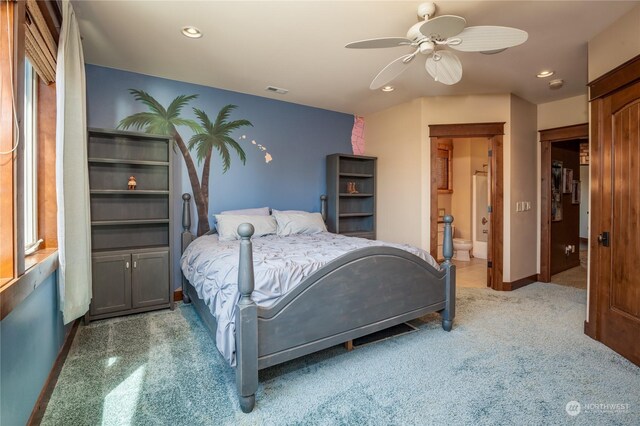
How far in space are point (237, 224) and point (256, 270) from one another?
1.58 meters

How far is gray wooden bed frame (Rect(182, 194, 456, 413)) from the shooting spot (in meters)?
1.74

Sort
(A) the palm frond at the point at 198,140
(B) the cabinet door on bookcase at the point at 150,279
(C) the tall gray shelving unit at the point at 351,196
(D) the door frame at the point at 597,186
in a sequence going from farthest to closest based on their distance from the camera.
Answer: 1. (C) the tall gray shelving unit at the point at 351,196
2. (A) the palm frond at the point at 198,140
3. (B) the cabinet door on bookcase at the point at 150,279
4. (D) the door frame at the point at 597,186

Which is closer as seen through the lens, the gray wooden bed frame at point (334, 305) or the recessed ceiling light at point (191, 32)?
the gray wooden bed frame at point (334, 305)

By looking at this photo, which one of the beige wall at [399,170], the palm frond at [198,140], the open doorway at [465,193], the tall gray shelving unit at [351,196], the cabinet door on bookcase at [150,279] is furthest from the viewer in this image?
the open doorway at [465,193]

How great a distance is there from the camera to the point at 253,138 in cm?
411

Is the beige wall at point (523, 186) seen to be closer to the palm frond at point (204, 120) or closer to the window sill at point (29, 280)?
the palm frond at point (204, 120)

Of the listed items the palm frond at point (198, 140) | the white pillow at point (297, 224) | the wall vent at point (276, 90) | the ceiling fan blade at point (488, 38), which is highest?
the wall vent at point (276, 90)

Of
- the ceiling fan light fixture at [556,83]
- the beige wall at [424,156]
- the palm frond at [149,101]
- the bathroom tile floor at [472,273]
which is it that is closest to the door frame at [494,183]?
the beige wall at [424,156]

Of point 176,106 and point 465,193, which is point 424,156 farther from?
point 176,106

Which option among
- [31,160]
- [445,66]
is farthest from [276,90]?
[31,160]

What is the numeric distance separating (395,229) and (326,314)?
9.02 ft

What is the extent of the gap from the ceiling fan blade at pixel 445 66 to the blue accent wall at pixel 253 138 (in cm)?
239

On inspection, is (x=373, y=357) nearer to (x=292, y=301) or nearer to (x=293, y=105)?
(x=292, y=301)

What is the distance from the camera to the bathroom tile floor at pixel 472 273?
428cm
